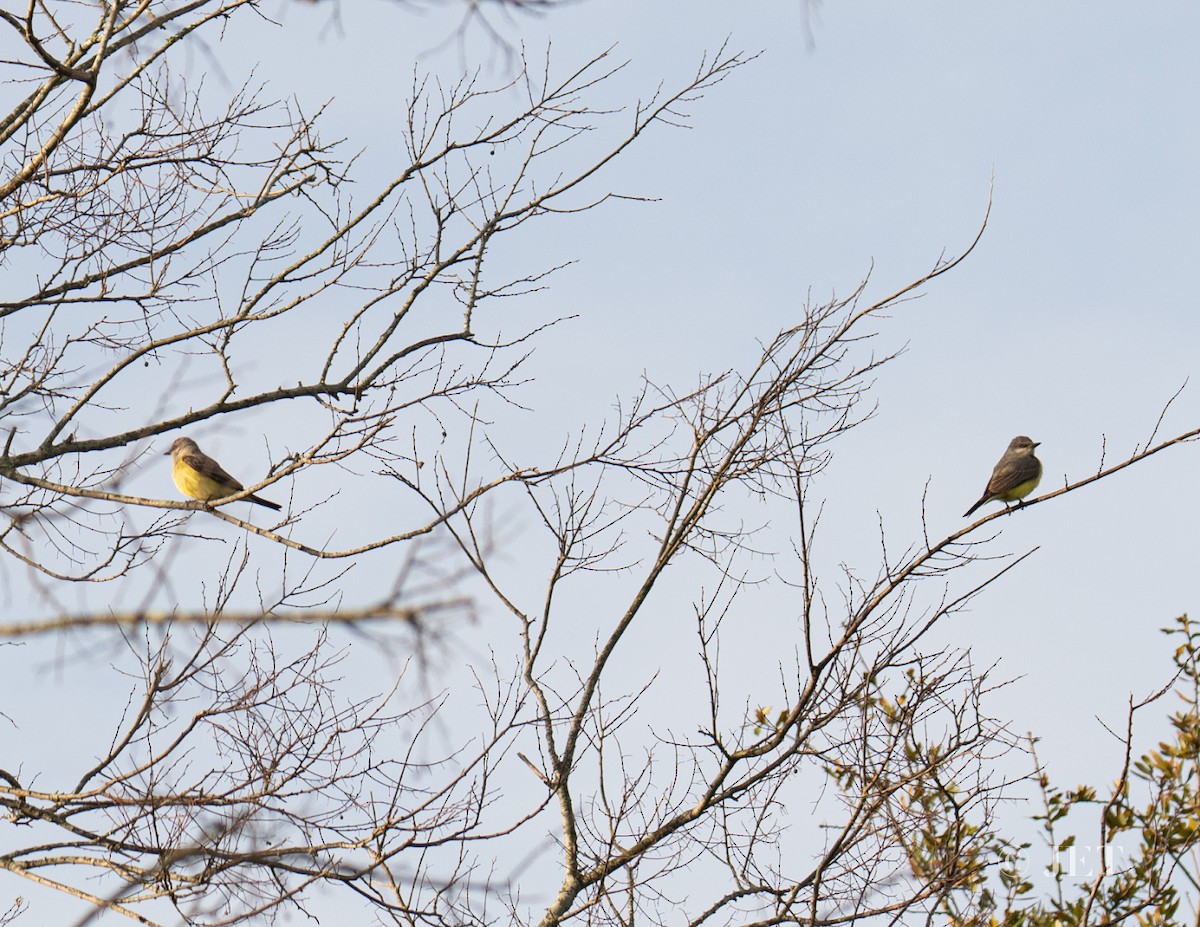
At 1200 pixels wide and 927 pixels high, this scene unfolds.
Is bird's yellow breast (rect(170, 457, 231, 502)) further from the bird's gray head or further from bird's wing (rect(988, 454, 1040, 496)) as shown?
bird's wing (rect(988, 454, 1040, 496))

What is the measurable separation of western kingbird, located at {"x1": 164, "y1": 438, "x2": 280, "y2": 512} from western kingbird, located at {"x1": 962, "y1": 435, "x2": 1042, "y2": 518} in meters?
6.29

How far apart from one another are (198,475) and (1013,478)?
6848 mm

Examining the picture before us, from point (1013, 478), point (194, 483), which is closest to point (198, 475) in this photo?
point (194, 483)

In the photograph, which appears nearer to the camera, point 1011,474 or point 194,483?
point 194,483

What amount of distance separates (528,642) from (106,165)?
12.3 feet

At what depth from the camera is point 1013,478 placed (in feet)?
39.2

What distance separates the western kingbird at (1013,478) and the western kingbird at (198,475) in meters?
6.29

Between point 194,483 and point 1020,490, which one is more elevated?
point 194,483

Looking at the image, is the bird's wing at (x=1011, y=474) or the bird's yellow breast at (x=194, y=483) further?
the bird's wing at (x=1011, y=474)

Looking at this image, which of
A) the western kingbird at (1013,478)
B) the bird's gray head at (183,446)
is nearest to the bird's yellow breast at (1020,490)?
the western kingbird at (1013,478)

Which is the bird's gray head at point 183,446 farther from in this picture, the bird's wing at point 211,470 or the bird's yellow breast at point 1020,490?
the bird's yellow breast at point 1020,490

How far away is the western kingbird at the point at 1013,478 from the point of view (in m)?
11.9

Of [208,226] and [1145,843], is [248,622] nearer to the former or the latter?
[208,226]

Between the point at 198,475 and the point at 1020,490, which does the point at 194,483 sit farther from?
the point at 1020,490
